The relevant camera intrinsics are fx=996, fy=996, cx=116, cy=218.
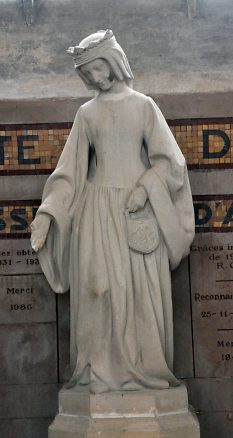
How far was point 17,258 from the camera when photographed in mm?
6984

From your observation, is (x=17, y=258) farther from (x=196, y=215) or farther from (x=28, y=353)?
(x=196, y=215)

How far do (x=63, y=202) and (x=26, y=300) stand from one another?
100 centimetres

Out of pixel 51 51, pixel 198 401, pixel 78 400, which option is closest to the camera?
pixel 78 400

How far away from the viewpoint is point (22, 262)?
6.98 m

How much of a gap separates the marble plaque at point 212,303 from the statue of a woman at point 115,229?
66 centimetres

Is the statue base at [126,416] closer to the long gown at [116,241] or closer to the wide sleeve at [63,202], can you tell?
the long gown at [116,241]

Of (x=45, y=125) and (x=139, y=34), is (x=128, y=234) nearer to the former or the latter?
(x=45, y=125)

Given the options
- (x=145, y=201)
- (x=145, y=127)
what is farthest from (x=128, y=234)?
(x=145, y=127)

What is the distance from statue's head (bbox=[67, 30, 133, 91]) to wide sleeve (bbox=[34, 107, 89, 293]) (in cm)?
28

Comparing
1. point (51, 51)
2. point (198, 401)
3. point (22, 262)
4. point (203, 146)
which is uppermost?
point (51, 51)

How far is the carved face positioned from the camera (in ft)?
20.4

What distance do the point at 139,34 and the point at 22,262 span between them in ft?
6.28

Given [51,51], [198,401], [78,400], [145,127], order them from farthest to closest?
[51,51]
[198,401]
[145,127]
[78,400]

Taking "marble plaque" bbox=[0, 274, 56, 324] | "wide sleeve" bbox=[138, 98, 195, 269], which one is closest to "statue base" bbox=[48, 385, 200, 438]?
"wide sleeve" bbox=[138, 98, 195, 269]
